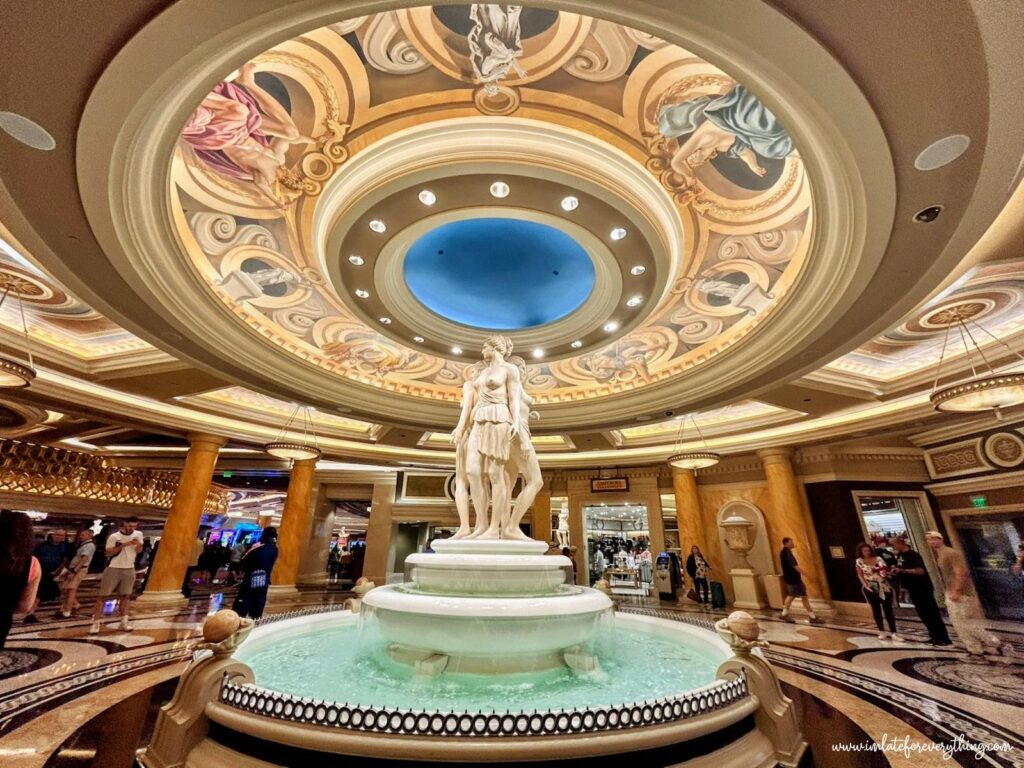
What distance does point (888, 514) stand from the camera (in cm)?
980

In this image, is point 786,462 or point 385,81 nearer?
point 385,81

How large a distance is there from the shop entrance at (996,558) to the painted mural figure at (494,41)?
1170 cm

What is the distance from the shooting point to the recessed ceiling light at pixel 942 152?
230cm

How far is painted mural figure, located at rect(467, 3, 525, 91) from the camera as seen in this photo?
269cm

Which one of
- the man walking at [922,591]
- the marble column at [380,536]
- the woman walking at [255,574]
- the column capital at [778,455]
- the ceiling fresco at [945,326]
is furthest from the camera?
the marble column at [380,536]

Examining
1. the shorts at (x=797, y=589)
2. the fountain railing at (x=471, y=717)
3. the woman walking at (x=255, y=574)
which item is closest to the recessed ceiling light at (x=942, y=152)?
the fountain railing at (x=471, y=717)

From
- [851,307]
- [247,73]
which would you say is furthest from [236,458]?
[851,307]

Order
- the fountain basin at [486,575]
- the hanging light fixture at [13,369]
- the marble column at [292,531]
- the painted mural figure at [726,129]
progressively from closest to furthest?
the fountain basin at [486,575], the painted mural figure at [726,129], the hanging light fixture at [13,369], the marble column at [292,531]

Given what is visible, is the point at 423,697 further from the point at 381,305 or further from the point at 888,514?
the point at 888,514

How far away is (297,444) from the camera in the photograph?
24.7ft

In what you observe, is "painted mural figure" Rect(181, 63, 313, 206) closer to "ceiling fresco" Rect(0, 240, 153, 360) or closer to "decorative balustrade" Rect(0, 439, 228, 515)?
"ceiling fresco" Rect(0, 240, 153, 360)

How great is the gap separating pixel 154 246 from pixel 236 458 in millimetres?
10461

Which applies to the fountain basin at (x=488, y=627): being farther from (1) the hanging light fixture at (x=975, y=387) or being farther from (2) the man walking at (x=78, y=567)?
(2) the man walking at (x=78, y=567)

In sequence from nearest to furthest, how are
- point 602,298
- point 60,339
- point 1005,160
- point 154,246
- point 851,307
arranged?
point 1005,160, point 154,246, point 851,307, point 602,298, point 60,339
